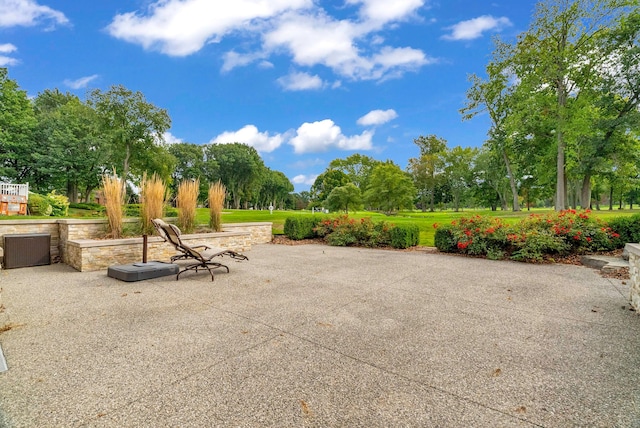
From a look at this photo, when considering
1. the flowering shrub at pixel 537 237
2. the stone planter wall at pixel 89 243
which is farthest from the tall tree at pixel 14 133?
the flowering shrub at pixel 537 237

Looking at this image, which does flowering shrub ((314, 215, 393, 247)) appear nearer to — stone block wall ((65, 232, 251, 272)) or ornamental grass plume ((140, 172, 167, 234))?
stone block wall ((65, 232, 251, 272))

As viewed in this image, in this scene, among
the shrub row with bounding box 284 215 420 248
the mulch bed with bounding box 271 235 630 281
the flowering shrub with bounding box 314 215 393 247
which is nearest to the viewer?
the mulch bed with bounding box 271 235 630 281

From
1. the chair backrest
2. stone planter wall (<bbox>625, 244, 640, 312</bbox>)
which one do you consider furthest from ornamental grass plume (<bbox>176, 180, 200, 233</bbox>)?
stone planter wall (<bbox>625, 244, 640, 312</bbox>)

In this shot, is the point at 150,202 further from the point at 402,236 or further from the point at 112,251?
the point at 402,236

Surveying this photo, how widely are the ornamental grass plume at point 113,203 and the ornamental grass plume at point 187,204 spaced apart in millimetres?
1097

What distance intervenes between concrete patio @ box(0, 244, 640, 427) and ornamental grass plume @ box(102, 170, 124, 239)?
5.70ft

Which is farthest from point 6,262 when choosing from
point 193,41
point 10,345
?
point 193,41

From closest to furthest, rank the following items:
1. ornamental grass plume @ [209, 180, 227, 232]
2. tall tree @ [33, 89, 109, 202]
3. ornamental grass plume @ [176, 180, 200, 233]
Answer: ornamental grass plume @ [176, 180, 200, 233]
ornamental grass plume @ [209, 180, 227, 232]
tall tree @ [33, 89, 109, 202]

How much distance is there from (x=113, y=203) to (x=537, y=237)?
830 centimetres

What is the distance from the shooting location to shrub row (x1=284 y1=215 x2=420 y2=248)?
27.3 ft

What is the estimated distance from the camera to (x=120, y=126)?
838 inches

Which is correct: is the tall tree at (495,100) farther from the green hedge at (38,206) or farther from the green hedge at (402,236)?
the green hedge at (38,206)

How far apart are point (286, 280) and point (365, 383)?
112 inches

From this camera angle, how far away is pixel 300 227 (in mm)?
9750
